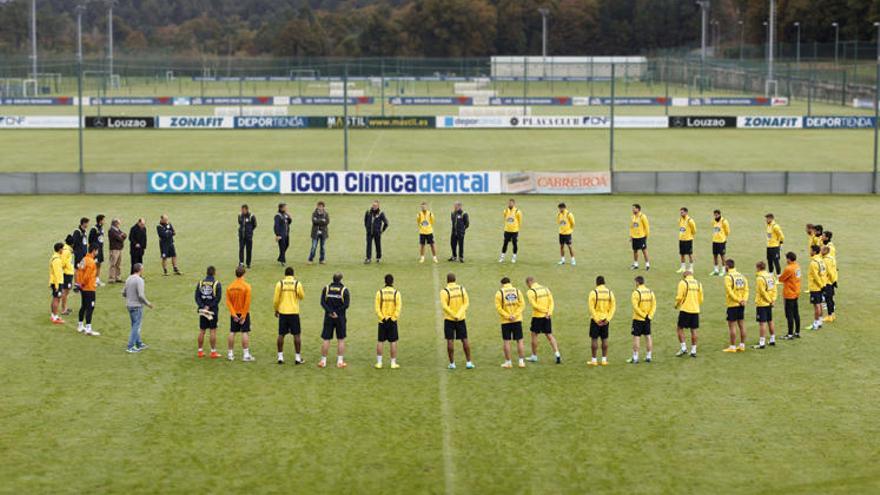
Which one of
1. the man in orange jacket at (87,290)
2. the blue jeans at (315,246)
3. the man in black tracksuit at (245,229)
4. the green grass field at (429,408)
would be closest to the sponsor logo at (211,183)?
the blue jeans at (315,246)

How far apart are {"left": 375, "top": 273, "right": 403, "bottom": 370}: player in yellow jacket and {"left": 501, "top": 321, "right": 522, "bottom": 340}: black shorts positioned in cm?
204

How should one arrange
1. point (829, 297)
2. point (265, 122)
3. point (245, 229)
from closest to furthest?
point (829, 297)
point (245, 229)
point (265, 122)

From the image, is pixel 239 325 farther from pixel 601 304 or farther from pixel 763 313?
pixel 763 313

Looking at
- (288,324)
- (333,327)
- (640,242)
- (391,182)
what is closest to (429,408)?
(333,327)

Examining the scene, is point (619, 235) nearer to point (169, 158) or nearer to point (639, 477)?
point (639, 477)

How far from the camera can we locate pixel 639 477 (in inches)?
611

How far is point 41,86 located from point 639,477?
11135 centimetres

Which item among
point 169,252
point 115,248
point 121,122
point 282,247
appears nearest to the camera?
point 115,248

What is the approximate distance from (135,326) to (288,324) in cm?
Answer: 342

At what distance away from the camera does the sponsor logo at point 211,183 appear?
154 ft

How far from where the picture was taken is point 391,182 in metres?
46.7

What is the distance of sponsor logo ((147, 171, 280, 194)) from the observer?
1853 inches

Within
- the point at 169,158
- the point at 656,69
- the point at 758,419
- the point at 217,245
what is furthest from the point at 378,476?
the point at 656,69

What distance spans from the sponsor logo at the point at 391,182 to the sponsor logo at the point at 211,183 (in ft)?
2.73
